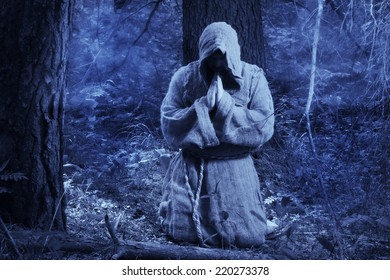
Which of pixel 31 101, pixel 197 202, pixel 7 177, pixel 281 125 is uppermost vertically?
pixel 31 101

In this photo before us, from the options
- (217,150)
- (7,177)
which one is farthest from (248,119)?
(7,177)

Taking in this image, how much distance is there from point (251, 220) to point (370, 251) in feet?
2.13

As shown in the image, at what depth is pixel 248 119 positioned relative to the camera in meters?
2.91

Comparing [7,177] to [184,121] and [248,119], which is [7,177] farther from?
[248,119]

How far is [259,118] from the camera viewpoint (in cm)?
294

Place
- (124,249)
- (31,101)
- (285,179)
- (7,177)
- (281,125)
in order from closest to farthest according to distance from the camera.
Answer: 1. (124,249)
2. (7,177)
3. (31,101)
4. (285,179)
5. (281,125)

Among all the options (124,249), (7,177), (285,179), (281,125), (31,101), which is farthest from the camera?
(281,125)

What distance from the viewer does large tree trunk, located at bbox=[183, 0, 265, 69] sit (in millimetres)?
3777

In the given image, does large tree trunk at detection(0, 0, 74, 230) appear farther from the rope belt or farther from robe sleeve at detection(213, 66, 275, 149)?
robe sleeve at detection(213, 66, 275, 149)

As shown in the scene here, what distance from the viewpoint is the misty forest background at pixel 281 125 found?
10.8 feet

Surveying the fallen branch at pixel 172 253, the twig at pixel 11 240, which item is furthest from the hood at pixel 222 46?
the twig at pixel 11 240

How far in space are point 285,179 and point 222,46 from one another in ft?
3.64

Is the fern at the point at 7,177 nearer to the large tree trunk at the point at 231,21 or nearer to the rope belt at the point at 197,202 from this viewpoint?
the rope belt at the point at 197,202

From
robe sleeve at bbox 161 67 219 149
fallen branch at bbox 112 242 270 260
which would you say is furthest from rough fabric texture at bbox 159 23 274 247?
fallen branch at bbox 112 242 270 260
